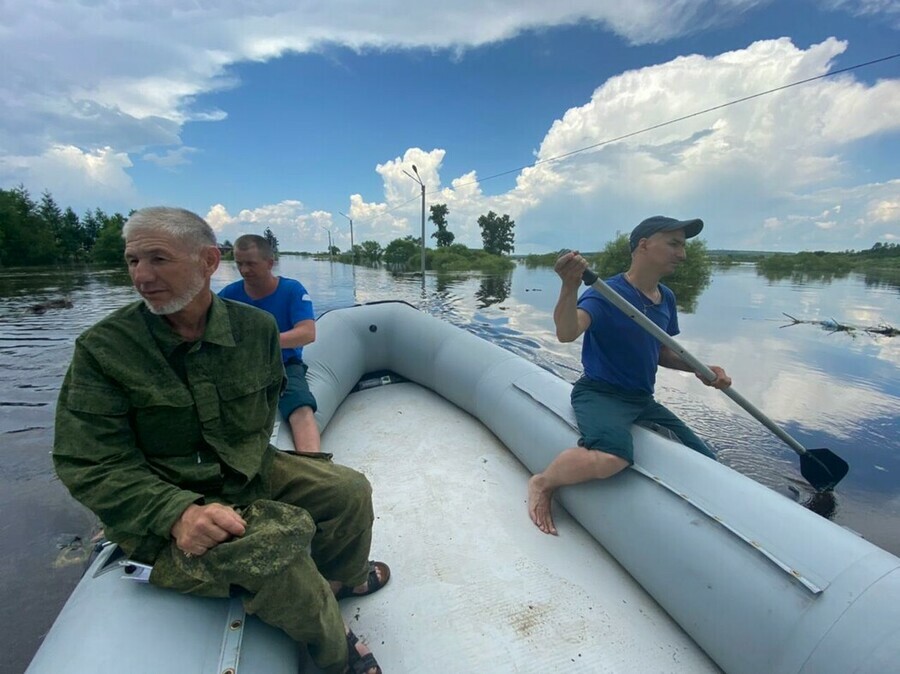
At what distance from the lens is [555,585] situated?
1.66m

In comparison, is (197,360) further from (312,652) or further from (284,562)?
(312,652)

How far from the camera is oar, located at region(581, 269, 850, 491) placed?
6.12 ft

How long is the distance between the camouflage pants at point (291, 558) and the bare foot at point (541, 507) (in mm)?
985

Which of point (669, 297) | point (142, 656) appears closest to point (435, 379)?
point (669, 297)

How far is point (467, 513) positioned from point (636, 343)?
1162 millimetres

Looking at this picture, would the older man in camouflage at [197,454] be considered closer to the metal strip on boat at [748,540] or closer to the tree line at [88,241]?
the metal strip on boat at [748,540]

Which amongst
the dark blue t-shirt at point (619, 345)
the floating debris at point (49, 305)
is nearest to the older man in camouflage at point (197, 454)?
the dark blue t-shirt at point (619, 345)

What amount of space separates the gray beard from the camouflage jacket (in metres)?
0.04

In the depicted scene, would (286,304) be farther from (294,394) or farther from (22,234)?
(22,234)

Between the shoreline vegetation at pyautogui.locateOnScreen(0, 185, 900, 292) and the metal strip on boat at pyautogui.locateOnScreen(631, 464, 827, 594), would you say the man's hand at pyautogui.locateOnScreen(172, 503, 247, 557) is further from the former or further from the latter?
the shoreline vegetation at pyautogui.locateOnScreen(0, 185, 900, 292)

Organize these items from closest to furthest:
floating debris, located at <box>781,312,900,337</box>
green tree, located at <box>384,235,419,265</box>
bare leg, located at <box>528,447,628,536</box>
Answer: bare leg, located at <box>528,447,628,536</box> < floating debris, located at <box>781,312,900,337</box> < green tree, located at <box>384,235,419,265</box>

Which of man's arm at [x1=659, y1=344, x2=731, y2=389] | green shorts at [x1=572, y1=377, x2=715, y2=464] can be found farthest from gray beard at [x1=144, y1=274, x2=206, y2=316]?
man's arm at [x1=659, y1=344, x2=731, y2=389]

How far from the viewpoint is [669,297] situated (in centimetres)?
220

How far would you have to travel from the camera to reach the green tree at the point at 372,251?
7125cm
